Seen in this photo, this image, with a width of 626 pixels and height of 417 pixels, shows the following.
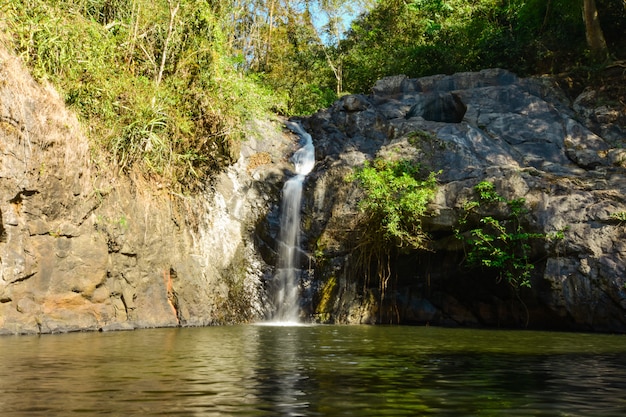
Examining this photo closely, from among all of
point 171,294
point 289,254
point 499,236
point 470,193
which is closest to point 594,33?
point 470,193

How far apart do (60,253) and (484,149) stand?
10293mm

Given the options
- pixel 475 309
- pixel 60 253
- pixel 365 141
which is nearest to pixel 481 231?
pixel 475 309

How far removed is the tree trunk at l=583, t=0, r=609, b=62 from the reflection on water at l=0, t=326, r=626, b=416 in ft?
41.7

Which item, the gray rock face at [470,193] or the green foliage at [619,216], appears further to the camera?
the gray rock face at [470,193]

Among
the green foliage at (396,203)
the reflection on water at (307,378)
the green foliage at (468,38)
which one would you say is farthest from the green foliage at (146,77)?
the green foliage at (468,38)

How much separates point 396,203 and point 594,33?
31.0 feet

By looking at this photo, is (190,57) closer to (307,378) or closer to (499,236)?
(499,236)

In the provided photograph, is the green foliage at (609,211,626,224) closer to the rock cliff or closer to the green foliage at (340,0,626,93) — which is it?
the rock cliff

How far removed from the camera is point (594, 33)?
61.9 ft

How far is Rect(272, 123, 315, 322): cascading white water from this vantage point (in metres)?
14.8

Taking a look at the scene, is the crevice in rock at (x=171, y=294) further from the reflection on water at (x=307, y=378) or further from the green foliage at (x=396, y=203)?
the green foliage at (x=396, y=203)

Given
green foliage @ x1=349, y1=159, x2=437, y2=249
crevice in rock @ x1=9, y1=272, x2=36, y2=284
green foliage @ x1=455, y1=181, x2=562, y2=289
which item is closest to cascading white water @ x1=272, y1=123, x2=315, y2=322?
green foliage @ x1=349, y1=159, x2=437, y2=249

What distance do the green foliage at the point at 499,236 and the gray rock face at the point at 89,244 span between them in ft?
16.1

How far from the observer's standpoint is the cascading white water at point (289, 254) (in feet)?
48.7
